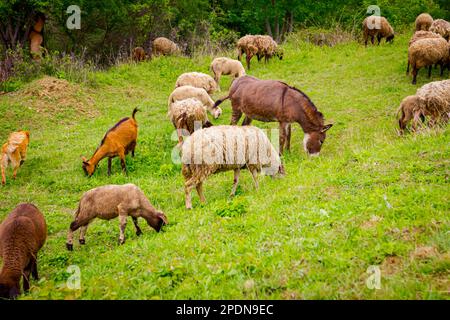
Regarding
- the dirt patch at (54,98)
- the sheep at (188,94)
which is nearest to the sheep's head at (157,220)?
the sheep at (188,94)

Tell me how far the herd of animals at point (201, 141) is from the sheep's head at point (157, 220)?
0.02 metres

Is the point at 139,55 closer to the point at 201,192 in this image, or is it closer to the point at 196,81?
the point at 196,81

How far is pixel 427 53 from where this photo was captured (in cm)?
1514

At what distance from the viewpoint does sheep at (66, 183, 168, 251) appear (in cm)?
768

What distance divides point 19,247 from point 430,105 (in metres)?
9.42

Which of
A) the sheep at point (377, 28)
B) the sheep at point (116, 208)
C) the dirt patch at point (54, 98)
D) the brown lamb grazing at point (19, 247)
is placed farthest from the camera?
the sheep at point (377, 28)

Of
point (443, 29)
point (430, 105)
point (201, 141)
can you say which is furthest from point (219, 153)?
point (443, 29)

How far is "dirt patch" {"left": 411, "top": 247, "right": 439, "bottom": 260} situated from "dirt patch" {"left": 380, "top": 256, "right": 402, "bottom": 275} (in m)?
0.17

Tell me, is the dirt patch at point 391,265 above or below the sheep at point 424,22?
below

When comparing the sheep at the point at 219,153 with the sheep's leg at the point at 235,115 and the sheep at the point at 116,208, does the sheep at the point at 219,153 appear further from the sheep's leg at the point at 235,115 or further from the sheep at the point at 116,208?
the sheep's leg at the point at 235,115

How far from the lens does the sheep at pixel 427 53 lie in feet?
49.7

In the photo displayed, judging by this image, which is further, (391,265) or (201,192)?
(201,192)
